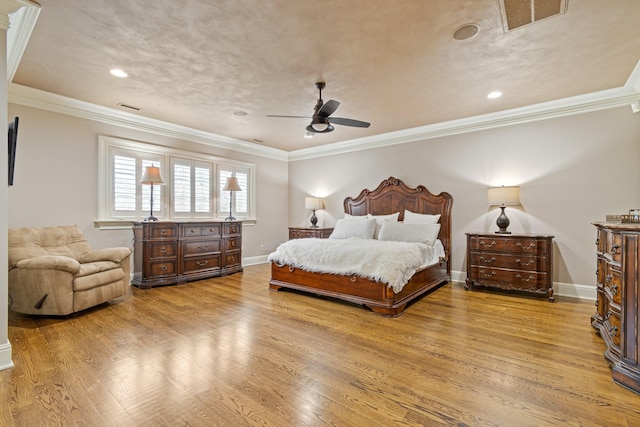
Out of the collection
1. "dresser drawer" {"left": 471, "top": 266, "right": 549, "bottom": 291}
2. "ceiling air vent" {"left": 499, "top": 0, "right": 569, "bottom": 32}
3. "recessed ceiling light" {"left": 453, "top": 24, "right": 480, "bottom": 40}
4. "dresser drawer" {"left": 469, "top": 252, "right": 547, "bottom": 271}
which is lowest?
"dresser drawer" {"left": 471, "top": 266, "right": 549, "bottom": 291}

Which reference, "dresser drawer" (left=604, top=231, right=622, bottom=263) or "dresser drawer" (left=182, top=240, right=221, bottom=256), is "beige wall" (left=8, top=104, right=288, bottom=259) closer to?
"dresser drawer" (left=182, top=240, right=221, bottom=256)

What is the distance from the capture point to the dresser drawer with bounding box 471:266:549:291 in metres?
3.84

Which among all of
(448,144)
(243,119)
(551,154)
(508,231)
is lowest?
(508,231)

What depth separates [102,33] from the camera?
2.57 metres

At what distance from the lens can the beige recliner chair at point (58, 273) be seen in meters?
3.04

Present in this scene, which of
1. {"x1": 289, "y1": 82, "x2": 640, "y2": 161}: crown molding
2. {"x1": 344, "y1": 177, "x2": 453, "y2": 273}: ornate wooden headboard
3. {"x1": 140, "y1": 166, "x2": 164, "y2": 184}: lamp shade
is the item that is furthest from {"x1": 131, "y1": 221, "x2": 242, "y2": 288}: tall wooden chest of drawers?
{"x1": 289, "y1": 82, "x2": 640, "y2": 161}: crown molding

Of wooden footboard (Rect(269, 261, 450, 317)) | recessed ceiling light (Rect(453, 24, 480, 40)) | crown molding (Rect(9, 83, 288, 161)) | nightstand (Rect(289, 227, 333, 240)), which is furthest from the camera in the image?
nightstand (Rect(289, 227, 333, 240))

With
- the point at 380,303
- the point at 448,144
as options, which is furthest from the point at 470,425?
the point at 448,144

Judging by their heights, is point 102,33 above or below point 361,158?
above

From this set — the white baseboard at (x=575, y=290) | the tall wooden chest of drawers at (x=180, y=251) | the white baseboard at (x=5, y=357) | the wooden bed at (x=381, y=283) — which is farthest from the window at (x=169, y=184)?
the white baseboard at (x=575, y=290)

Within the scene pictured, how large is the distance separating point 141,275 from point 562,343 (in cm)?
523

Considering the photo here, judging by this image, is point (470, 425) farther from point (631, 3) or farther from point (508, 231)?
point (508, 231)

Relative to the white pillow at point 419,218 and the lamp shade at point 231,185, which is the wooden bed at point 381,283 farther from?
the lamp shade at point 231,185

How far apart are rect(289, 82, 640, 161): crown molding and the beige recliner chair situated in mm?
4502
